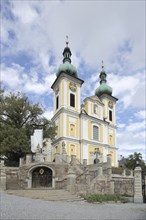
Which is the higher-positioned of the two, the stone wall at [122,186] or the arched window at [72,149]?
the arched window at [72,149]

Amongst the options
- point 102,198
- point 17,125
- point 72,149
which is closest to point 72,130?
point 72,149

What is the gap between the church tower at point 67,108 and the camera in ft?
146

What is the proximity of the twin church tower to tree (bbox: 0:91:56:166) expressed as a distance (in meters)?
7.73

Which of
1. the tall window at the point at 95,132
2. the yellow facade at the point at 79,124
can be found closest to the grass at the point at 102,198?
the yellow facade at the point at 79,124

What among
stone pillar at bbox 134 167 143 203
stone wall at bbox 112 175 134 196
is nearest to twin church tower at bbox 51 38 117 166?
stone wall at bbox 112 175 134 196

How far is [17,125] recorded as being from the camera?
34281mm

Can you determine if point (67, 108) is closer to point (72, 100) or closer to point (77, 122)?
point (72, 100)

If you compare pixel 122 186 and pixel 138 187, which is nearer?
pixel 138 187

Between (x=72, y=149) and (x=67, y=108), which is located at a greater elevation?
(x=67, y=108)

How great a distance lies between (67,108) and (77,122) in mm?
3122

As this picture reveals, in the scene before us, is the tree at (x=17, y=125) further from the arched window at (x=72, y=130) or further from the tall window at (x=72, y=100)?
the tall window at (x=72, y=100)

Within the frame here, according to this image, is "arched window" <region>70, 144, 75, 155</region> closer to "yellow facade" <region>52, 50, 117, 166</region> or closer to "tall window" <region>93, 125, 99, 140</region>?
"yellow facade" <region>52, 50, 117, 166</region>

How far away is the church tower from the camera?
44.6 metres

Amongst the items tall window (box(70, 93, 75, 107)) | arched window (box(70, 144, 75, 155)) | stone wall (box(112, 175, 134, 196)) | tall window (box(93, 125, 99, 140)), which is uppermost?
tall window (box(70, 93, 75, 107))
